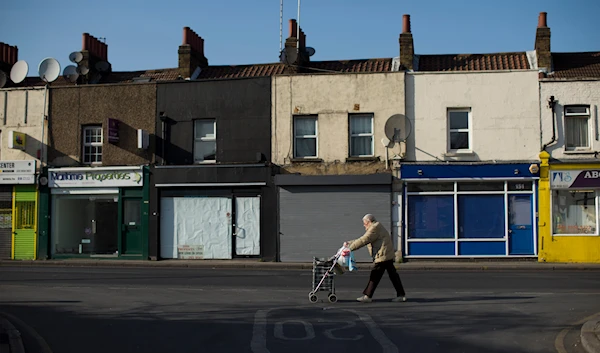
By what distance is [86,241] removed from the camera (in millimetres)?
26422

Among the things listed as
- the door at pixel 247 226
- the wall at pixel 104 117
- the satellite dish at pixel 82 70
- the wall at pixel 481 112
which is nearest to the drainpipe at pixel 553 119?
the wall at pixel 481 112

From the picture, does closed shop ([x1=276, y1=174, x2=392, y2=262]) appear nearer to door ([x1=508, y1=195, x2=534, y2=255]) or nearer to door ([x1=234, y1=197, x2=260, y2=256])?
door ([x1=234, y1=197, x2=260, y2=256])

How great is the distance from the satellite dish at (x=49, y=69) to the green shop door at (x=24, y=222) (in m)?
4.61

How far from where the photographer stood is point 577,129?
2345 centimetres

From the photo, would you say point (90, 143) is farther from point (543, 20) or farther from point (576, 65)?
point (576, 65)

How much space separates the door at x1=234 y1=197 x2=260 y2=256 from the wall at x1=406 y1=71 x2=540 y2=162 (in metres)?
6.33

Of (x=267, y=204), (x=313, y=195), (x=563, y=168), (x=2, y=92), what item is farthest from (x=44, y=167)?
(x=563, y=168)

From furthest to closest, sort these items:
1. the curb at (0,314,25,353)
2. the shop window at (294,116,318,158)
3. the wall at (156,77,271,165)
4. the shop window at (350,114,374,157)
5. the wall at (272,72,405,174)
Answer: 1. the wall at (156,77,271,165)
2. the shop window at (294,116,318,158)
3. the shop window at (350,114,374,157)
4. the wall at (272,72,405,174)
5. the curb at (0,314,25,353)

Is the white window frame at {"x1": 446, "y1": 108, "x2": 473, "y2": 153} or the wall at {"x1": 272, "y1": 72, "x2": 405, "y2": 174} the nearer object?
the white window frame at {"x1": 446, "y1": 108, "x2": 473, "y2": 153}

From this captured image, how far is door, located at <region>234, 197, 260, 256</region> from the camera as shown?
2472 cm

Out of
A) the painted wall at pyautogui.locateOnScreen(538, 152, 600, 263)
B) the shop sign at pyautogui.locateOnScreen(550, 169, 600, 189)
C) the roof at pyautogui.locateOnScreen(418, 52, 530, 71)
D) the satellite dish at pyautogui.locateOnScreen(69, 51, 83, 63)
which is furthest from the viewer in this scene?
the satellite dish at pyautogui.locateOnScreen(69, 51, 83, 63)

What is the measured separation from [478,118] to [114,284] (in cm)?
1466

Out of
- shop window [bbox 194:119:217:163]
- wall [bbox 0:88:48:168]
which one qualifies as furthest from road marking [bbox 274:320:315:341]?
wall [bbox 0:88:48:168]

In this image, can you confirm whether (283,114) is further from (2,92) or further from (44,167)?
(2,92)
